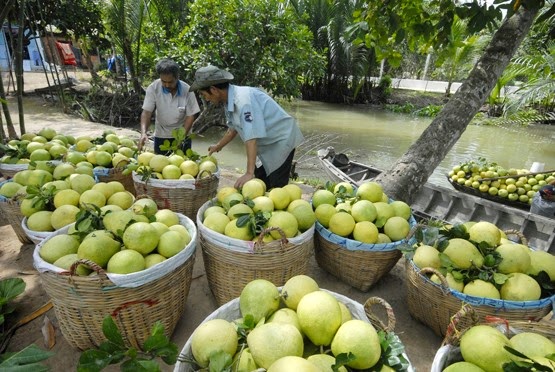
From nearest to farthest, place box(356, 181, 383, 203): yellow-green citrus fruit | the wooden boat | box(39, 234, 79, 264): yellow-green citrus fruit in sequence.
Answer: box(39, 234, 79, 264): yellow-green citrus fruit
box(356, 181, 383, 203): yellow-green citrus fruit
the wooden boat

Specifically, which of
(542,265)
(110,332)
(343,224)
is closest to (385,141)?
(343,224)

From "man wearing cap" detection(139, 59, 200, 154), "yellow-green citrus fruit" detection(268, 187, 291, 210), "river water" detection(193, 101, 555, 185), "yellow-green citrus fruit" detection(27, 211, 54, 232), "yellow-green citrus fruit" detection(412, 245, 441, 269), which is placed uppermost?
"man wearing cap" detection(139, 59, 200, 154)

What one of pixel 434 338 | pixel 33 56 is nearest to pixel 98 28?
pixel 33 56

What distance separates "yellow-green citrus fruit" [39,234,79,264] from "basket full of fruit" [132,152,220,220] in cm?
108

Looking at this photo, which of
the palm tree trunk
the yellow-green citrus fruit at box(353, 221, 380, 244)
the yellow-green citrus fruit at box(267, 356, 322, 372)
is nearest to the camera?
the yellow-green citrus fruit at box(267, 356, 322, 372)

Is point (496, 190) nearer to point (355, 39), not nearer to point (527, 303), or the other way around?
point (355, 39)

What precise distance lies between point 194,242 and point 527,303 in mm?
1950

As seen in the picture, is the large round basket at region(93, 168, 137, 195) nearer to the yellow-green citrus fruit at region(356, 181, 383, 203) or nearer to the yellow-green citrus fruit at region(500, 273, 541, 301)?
the yellow-green citrus fruit at region(356, 181, 383, 203)

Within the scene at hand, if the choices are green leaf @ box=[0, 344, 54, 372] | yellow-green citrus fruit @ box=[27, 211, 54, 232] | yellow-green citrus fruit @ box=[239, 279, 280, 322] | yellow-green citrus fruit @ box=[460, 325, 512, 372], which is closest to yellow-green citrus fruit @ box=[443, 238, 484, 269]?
yellow-green citrus fruit @ box=[460, 325, 512, 372]

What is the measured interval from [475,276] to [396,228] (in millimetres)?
641

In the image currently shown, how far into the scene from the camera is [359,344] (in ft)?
4.23

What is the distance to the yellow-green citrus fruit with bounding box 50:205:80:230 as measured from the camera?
7.53 ft

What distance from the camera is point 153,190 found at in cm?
305

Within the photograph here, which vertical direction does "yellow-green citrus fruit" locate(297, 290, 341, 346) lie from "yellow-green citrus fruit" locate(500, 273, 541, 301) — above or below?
above
